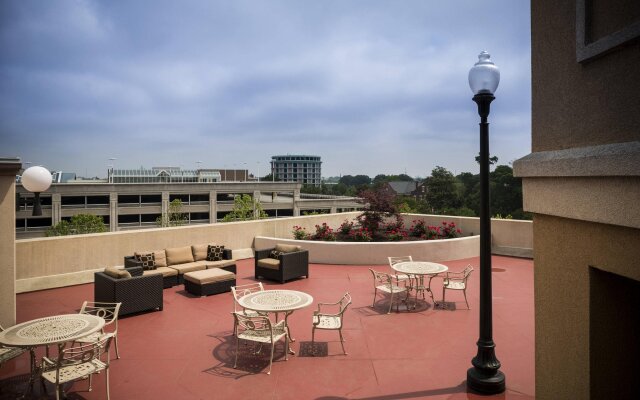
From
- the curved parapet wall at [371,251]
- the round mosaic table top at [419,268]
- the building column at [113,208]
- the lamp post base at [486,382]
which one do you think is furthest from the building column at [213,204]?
the lamp post base at [486,382]

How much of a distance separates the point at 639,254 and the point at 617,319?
71 cm

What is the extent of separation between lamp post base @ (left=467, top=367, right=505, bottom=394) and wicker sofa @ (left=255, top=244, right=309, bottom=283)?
647 centimetres

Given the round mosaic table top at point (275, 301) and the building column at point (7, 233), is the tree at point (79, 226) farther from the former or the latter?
the round mosaic table top at point (275, 301)

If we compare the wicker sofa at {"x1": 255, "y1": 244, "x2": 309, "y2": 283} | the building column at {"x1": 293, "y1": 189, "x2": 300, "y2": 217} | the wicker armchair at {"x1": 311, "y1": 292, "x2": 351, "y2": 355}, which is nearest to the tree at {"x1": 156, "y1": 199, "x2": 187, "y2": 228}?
the building column at {"x1": 293, "y1": 189, "x2": 300, "y2": 217}

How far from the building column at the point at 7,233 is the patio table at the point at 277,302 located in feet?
14.1

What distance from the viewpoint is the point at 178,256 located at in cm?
1149

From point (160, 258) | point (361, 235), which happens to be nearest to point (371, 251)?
point (361, 235)

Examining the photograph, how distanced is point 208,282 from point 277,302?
3745mm

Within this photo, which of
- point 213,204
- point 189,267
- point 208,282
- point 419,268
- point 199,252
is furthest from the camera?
point 213,204

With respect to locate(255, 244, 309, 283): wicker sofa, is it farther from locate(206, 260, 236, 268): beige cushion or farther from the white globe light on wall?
the white globe light on wall

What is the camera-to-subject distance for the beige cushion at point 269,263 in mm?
11191

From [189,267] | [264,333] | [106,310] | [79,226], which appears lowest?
[79,226]

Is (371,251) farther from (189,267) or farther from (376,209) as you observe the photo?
(189,267)

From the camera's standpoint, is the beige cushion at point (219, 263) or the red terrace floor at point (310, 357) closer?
the red terrace floor at point (310, 357)
